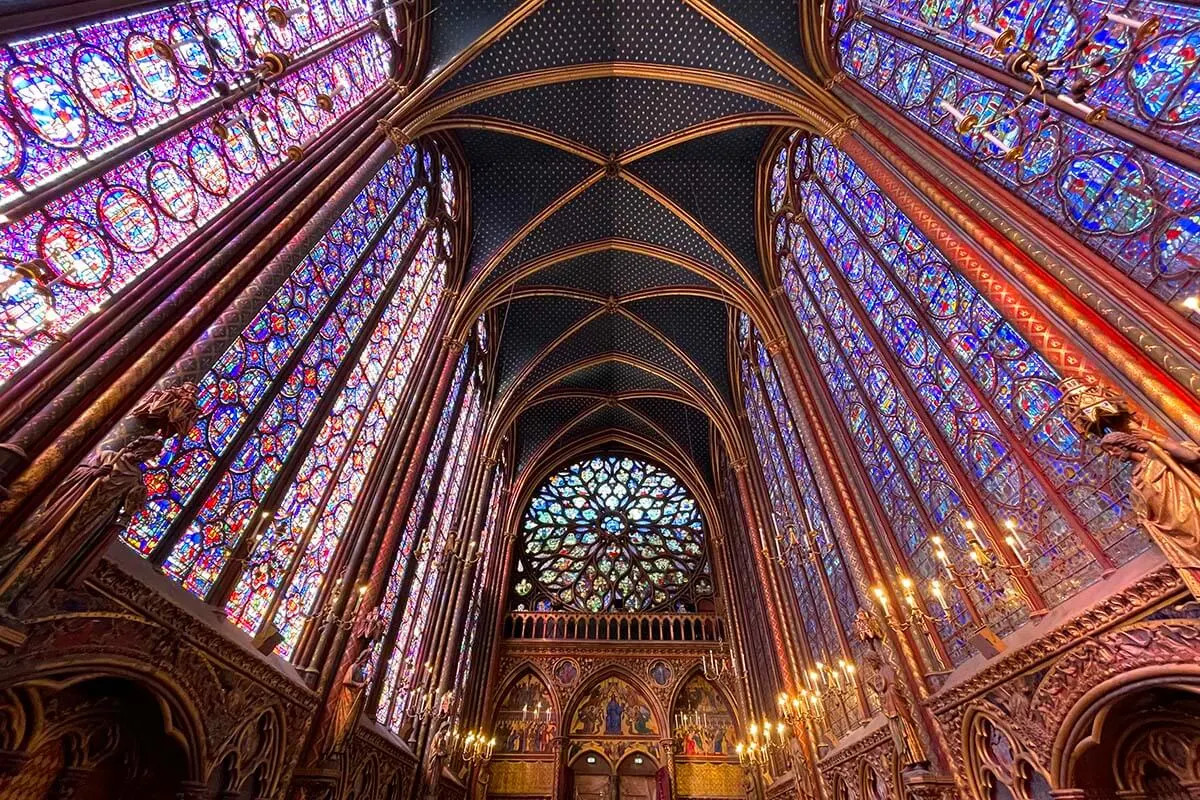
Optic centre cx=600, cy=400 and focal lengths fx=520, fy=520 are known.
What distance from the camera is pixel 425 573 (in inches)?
528

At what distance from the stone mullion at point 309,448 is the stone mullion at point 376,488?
2.18ft

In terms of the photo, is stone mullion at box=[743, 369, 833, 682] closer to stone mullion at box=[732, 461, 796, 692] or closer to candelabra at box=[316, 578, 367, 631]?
stone mullion at box=[732, 461, 796, 692]

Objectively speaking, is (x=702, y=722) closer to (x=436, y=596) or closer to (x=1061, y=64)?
(x=436, y=596)

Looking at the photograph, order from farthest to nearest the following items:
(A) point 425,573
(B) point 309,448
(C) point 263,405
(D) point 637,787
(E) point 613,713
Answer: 1. (E) point 613,713
2. (D) point 637,787
3. (A) point 425,573
4. (B) point 309,448
5. (C) point 263,405

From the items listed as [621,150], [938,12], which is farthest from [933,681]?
[621,150]

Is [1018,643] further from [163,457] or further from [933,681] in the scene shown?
[163,457]

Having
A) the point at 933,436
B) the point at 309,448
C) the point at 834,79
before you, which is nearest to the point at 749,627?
the point at 933,436

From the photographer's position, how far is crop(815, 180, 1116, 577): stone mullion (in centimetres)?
546

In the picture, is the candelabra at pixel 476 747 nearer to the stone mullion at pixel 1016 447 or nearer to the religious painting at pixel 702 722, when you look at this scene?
the religious painting at pixel 702 722

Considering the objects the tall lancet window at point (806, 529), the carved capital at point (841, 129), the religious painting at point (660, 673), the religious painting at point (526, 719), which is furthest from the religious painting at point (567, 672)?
the carved capital at point (841, 129)

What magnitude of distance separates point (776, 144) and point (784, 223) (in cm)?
198

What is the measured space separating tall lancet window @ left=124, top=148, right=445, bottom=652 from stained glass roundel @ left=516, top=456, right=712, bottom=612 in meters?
12.8

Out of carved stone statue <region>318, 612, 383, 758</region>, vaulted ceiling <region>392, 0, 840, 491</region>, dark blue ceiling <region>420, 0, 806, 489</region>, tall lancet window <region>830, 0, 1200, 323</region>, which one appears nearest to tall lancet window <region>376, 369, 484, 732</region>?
carved stone statue <region>318, 612, 383, 758</region>

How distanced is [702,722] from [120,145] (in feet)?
67.0
